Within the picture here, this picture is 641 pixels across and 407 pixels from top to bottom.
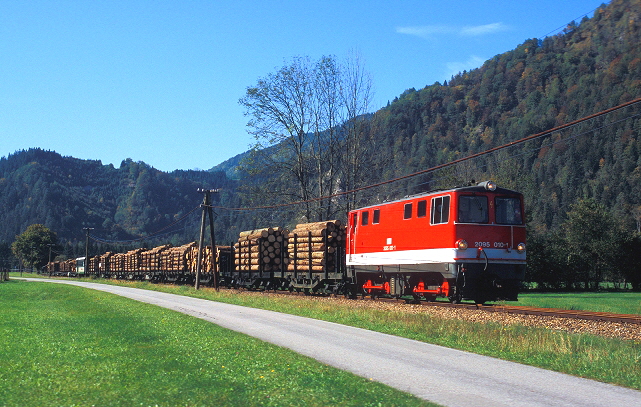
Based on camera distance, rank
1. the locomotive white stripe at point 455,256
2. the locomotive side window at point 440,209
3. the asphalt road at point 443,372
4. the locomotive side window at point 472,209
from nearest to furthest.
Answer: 1. the asphalt road at point 443,372
2. the locomotive white stripe at point 455,256
3. the locomotive side window at point 472,209
4. the locomotive side window at point 440,209

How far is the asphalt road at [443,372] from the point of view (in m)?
8.57

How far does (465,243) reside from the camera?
22000mm

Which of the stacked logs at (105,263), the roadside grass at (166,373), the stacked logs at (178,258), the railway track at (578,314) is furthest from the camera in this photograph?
the stacked logs at (105,263)

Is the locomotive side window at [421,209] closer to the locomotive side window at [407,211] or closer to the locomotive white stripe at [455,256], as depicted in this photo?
the locomotive side window at [407,211]

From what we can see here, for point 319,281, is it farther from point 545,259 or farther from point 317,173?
point 545,259

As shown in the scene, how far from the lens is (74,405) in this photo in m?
7.70

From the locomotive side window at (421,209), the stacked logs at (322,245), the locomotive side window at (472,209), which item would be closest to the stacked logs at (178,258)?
the stacked logs at (322,245)

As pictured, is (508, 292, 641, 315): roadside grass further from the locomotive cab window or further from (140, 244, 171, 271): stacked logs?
(140, 244, 171, 271): stacked logs

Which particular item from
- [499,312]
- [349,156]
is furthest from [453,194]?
[349,156]

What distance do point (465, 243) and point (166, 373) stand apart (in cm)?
1435

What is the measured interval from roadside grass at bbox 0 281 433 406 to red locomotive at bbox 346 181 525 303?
9.65 meters

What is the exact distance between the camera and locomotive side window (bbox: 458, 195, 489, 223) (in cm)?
2223

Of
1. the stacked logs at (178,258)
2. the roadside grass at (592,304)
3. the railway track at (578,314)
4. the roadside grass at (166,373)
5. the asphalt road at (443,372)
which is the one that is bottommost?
the roadside grass at (592,304)

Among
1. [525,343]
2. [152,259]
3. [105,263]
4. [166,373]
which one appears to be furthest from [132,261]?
[166,373]
